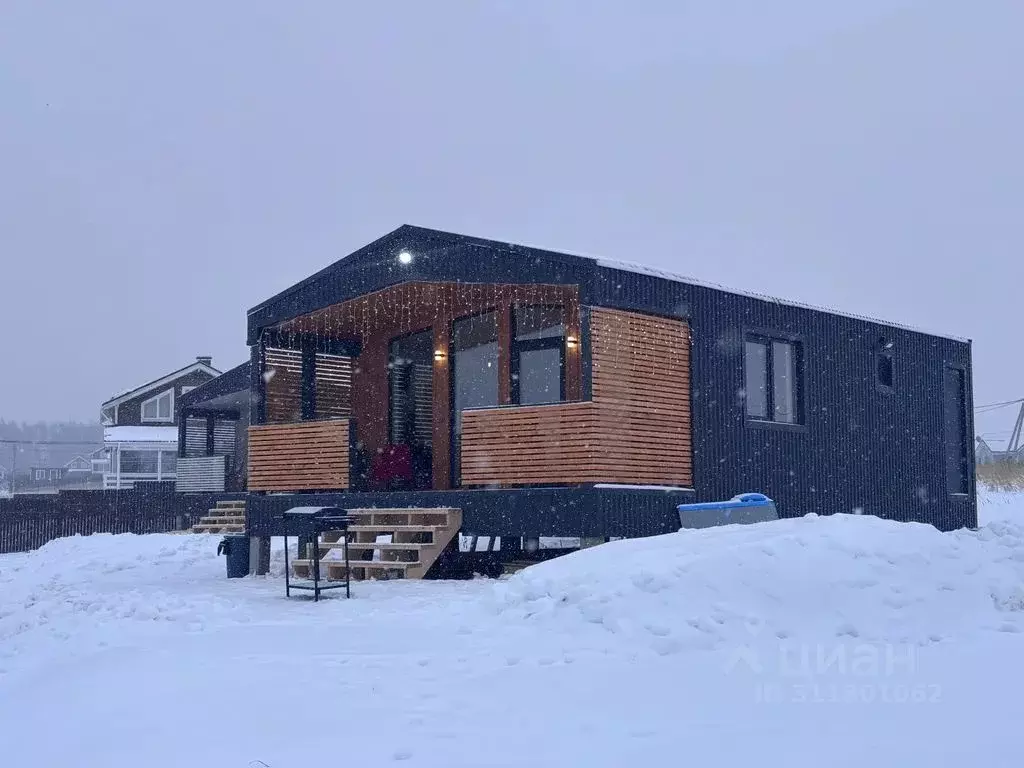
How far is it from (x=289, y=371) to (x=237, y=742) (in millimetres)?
11121

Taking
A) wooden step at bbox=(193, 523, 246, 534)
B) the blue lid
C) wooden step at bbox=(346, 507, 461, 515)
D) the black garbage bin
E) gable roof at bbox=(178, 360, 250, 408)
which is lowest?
wooden step at bbox=(193, 523, 246, 534)

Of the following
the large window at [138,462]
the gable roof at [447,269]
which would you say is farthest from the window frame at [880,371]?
the large window at [138,462]

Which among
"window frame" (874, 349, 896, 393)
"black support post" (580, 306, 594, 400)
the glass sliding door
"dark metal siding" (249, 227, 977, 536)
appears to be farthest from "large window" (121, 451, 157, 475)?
→ "black support post" (580, 306, 594, 400)

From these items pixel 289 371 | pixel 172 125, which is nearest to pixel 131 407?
pixel 289 371

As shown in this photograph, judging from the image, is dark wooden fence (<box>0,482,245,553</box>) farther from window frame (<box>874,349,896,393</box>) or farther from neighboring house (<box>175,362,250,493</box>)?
window frame (<box>874,349,896,393</box>)

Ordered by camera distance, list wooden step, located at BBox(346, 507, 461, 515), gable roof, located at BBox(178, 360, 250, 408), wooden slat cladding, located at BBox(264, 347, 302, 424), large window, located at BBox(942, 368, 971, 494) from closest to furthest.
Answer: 1. wooden step, located at BBox(346, 507, 461, 515)
2. wooden slat cladding, located at BBox(264, 347, 302, 424)
3. large window, located at BBox(942, 368, 971, 494)
4. gable roof, located at BBox(178, 360, 250, 408)

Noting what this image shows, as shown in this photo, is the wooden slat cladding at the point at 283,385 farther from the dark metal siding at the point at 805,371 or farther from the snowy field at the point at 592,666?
the snowy field at the point at 592,666

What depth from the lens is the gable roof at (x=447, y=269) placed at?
37.4 ft

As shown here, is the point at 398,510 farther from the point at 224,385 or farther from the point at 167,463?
the point at 167,463

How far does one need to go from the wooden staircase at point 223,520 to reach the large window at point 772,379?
47.4ft

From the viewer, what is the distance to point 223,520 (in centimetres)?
2548

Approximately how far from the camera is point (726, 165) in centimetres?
13162

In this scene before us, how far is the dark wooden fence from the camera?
2255 cm

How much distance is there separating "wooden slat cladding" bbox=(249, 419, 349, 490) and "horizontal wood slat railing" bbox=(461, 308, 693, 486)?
8.07ft
